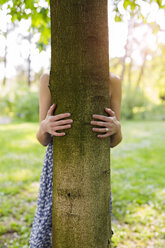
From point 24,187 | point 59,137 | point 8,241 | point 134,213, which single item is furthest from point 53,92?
point 24,187

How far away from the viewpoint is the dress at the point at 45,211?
2.12m

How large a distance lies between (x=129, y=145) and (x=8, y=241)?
21.5 feet

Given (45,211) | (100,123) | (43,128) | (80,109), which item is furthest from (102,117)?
(45,211)

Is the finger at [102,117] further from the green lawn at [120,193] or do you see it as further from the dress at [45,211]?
the green lawn at [120,193]

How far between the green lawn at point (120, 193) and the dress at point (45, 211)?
0.81 metres

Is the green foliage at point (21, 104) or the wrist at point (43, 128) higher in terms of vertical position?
the wrist at point (43, 128)

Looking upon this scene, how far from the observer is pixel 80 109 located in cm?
153

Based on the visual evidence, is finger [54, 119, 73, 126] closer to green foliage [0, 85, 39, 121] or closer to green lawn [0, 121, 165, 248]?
green lawn [0, 121, 165, 248]

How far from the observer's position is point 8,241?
2963 millimetres

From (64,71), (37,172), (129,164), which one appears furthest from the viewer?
(129,164)

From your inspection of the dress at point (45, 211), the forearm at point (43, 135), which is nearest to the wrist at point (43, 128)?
the forearm at point (43, 135)

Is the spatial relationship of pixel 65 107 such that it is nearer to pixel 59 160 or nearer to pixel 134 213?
pixel 59 160

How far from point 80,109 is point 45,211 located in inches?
42.1

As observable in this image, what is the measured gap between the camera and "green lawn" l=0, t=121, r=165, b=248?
3.11 meters
